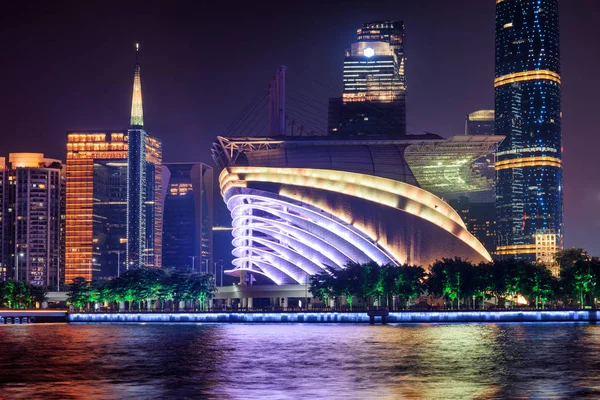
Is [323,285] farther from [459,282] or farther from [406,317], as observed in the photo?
[459,282]

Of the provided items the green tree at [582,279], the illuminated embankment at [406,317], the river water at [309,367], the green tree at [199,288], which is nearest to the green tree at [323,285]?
the illuminated embankment at [406,317]

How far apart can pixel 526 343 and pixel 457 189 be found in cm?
9624

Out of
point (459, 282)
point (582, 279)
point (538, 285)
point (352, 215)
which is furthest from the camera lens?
point (352, 215)

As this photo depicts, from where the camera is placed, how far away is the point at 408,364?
3125 inches

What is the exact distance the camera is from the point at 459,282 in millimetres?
166250

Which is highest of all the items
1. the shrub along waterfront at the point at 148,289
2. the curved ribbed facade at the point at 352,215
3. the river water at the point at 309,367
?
the curved ribbed facade at the point at 352,215

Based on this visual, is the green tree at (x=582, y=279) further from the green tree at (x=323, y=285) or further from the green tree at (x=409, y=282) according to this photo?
the green tree at (x=323, y=285)

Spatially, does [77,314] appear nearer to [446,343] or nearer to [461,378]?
[446,343]

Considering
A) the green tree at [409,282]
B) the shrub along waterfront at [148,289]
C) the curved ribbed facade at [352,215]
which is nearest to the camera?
the green tree at [409,282]

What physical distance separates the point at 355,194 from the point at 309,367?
112 meters

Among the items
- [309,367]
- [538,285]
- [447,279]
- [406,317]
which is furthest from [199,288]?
[309,367]

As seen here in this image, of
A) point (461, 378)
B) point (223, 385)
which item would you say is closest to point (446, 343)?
point (461, 378)

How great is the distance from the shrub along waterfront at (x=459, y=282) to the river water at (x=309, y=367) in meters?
47.1

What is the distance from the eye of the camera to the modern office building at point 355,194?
617 feet
